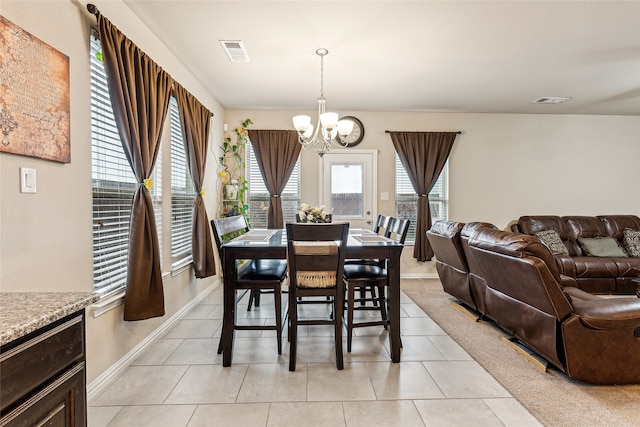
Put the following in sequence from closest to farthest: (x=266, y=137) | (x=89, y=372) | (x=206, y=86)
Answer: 1. (x=89, y=372)
2. (x=206, y=86)
3. (x=266, y=137)

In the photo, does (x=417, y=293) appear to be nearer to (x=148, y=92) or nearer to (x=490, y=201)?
(x=490, y=201)

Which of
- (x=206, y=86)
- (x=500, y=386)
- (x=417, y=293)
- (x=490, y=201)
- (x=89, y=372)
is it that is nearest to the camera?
(x=89, y=372)

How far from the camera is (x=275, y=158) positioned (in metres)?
4.87

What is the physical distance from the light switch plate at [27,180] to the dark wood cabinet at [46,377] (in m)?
0.82


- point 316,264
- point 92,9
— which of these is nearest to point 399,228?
point 316,264

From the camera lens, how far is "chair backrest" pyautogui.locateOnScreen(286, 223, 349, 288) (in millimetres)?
2256

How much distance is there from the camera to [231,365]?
7.75ft

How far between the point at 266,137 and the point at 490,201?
3637 millimetres

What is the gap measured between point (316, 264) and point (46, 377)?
5.11 ft

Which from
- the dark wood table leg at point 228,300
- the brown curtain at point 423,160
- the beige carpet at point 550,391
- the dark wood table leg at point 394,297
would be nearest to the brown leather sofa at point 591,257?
the brown curtain at point 423,160

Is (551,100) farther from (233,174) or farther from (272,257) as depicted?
(233,174)

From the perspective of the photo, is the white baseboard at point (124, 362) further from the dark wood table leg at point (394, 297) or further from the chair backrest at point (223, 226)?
the dark wood table leg at point (394, 297)

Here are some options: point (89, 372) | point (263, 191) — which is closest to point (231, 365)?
Answer: point (89, 372)

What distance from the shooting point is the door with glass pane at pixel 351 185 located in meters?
5.07
